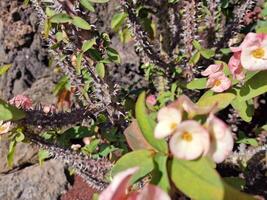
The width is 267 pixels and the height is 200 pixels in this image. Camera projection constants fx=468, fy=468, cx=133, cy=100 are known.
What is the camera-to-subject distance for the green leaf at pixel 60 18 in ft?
5.25

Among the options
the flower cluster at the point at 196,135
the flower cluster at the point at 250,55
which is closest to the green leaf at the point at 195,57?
the flower cluster at the point at 250,55

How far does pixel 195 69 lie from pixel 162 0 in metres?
0.39

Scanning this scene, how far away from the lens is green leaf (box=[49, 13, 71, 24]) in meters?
1.60

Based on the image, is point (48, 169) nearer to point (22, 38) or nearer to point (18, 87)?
point (18, 87)

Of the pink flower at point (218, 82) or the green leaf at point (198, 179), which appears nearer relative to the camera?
the green leaf at point (198, 179)

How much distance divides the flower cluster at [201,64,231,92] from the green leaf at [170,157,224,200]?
0.56 m

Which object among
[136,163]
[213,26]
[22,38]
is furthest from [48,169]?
[136,163]

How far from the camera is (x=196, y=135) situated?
98 cm

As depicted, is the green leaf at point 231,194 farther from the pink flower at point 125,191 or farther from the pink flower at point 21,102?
the pink flower at point 21,102

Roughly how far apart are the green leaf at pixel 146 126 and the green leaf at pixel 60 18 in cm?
67

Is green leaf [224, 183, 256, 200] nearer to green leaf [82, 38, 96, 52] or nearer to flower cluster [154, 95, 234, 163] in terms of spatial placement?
flower cluster [154, 95, 234, 163]

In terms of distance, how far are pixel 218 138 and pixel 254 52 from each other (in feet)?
1.48

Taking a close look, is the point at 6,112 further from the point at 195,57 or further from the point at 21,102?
the point at 195,57

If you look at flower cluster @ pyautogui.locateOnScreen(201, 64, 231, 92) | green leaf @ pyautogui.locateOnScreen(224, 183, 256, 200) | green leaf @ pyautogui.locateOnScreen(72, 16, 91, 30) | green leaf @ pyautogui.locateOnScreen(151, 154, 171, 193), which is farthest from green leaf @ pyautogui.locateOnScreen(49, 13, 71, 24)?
green leaf @ pyautogui.locateOnScreen(224, 183, 256, 200)
